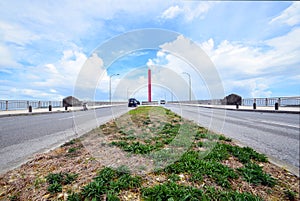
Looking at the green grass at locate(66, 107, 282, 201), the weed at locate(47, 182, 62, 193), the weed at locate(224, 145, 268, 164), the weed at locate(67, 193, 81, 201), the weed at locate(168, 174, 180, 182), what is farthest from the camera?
the weed at locate(224, 145, 268, 164)

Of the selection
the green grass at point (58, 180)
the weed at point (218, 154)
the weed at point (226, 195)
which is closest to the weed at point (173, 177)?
the weed at point (226, 195)

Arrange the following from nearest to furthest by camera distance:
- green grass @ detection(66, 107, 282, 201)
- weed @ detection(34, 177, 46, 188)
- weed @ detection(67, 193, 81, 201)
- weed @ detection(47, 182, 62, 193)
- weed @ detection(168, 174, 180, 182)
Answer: weed @ detection(67, 193, 81, 201)
green grass @ detection(66, 107, 282, 201)
weed @ detection(47, 182, 62, 193)
weed @ detection(34, 177, 46, 188)
weed @ detection(168, 174, 180, 182)

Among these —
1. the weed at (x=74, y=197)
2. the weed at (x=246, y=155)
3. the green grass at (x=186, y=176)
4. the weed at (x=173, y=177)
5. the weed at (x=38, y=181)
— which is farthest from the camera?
the weed at (x=246, y=155)

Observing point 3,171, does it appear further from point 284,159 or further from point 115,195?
point 284,159

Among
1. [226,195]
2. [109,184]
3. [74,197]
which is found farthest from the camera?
[109,184]

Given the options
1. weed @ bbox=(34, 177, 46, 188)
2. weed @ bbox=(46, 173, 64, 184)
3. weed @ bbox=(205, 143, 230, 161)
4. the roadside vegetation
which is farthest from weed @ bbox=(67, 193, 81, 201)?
weed @ bbox=(205, 143, 230, 161)

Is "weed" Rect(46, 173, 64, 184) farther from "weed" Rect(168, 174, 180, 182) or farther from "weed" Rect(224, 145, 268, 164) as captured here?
"weed" Rect(224, 145, 268, 164)

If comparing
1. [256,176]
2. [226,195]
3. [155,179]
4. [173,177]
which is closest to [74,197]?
[155,179]

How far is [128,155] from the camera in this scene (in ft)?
12.3

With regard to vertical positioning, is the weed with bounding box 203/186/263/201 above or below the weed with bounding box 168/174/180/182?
below

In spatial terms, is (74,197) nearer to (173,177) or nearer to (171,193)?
(171,193)

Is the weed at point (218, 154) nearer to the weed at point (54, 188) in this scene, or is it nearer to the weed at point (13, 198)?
the weed at point (54, 188)

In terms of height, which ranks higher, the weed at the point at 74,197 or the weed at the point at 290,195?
the weed at the point at 74,197

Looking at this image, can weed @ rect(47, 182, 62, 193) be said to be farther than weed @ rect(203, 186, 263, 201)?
Yes
